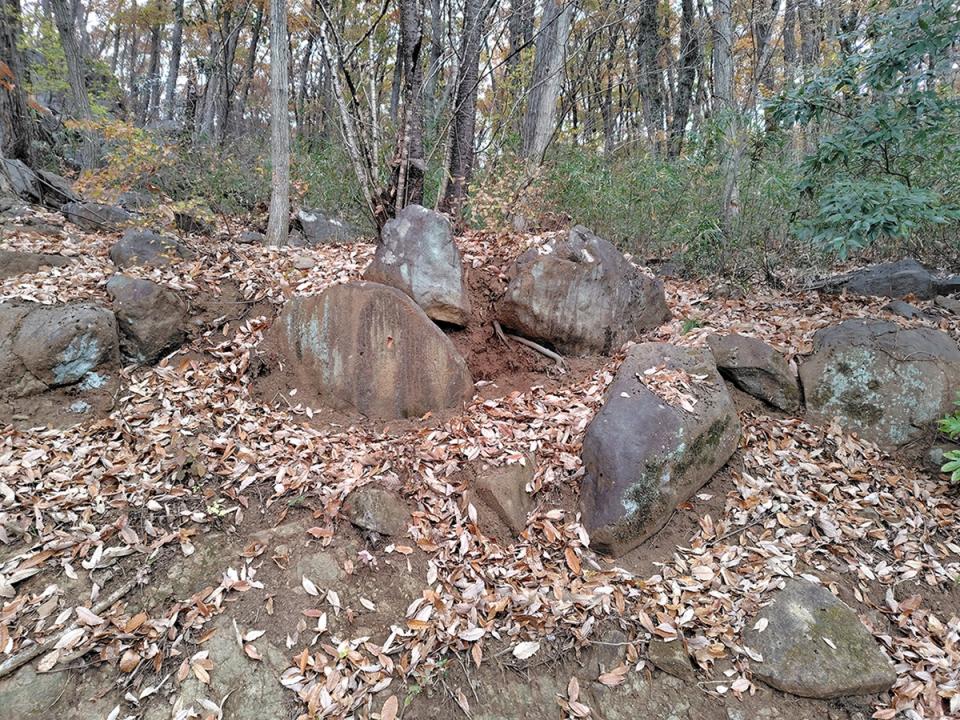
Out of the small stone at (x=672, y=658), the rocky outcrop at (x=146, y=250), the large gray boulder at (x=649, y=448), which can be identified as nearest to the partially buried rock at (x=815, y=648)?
the small stone at (x=672, y=658)

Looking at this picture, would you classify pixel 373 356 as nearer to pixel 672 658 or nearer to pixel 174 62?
pixel 672 658

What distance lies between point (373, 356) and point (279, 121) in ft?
11.0

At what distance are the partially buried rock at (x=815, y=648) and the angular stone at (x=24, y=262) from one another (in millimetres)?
6089

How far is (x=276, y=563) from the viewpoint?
9.77ft

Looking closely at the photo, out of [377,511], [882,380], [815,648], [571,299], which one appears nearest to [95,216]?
[377,511]

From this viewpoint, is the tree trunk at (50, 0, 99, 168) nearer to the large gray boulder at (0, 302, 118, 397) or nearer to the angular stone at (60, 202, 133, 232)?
the angular stone at (60, 202, 133, 232)

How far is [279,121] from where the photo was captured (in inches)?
223

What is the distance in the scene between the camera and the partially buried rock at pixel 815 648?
2.64 metres

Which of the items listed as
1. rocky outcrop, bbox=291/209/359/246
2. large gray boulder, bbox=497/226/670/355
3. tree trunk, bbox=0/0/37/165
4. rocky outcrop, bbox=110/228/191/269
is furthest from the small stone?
tree trunk, bbox=0/0/37/165

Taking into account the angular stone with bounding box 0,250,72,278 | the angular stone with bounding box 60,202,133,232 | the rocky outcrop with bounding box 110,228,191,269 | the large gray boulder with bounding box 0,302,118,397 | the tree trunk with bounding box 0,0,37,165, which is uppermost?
the tree trunk with bounding box 0,0,37,165

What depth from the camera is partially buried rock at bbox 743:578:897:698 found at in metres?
2.64

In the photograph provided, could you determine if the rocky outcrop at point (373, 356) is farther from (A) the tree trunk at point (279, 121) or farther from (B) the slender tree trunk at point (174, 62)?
(B) the slender tree trunk at point (174, 62)

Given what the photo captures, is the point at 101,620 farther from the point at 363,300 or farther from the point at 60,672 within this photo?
the point at 363,300

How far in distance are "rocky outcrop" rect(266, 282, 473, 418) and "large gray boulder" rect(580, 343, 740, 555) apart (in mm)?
1287
